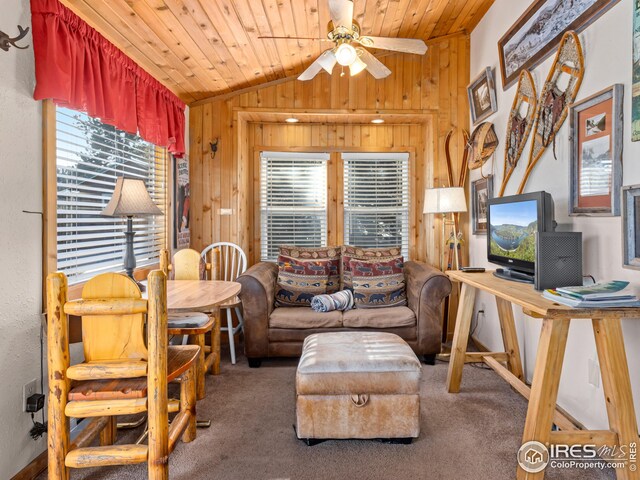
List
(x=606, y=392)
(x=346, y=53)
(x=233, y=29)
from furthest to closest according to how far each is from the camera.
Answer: (x=233, y=29), (x=346, y=53), (x=606, y=392)

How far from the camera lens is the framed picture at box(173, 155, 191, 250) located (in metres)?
3.76

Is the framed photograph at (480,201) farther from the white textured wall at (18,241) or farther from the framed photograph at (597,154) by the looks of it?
the white textured wall at (18,241)

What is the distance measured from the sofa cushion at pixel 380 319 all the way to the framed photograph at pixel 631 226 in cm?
166

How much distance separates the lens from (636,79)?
1.77 m

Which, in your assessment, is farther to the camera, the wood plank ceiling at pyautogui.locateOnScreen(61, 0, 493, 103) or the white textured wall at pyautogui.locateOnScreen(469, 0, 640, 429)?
the wood plank ceiling at pyautogui.locateOnScreen(61, 0, 493, 103)

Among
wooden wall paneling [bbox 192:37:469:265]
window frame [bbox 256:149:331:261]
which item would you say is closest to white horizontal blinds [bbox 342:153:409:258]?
window frame [bbox 256:149:331:261]

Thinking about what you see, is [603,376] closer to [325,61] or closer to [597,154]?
[597,154]

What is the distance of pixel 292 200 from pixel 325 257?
2.85ft

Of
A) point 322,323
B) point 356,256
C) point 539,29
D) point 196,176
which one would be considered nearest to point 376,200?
point 356,256

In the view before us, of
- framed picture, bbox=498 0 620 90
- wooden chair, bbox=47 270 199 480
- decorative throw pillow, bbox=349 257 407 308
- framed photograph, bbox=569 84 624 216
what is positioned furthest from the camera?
decorative throw pillow, bbox=349 257 407 308

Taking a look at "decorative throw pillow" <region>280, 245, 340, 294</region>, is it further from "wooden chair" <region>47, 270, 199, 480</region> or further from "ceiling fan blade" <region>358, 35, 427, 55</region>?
"wooden chair" <region>47, 270, 199, 480</region>

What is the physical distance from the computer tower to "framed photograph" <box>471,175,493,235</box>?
58.1 inches

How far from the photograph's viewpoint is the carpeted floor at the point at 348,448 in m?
1.86

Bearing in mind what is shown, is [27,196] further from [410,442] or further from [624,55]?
[624,55]
